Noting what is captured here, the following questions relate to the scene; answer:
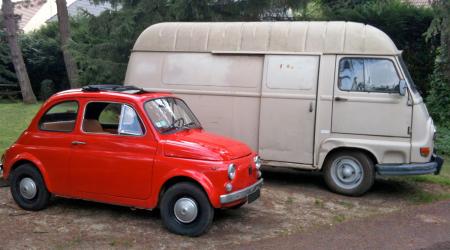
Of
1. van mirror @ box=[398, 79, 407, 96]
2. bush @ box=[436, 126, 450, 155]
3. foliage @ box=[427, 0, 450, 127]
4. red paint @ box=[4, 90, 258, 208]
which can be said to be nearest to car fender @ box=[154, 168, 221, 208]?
red paint @ box=[4, 90, 258, 208]

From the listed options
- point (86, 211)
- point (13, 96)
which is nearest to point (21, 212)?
point (86, 211)

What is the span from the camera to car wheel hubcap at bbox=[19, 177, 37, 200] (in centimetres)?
743

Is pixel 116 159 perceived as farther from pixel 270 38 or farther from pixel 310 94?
pixel 270 38

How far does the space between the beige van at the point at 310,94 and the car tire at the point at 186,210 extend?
2835mm

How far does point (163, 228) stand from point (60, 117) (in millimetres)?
2250

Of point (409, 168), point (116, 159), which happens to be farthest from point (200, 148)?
point (409, 168)

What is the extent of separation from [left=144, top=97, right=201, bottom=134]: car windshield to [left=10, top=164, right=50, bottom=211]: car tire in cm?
176

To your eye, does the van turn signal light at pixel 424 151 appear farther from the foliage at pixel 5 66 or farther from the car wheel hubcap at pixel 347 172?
the foliage at pixel 5 66

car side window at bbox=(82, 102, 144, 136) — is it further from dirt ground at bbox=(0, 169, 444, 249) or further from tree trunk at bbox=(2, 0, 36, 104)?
tree trunk at bbox=(2, 0, 36, 104)

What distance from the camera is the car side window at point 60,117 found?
7.48 meters

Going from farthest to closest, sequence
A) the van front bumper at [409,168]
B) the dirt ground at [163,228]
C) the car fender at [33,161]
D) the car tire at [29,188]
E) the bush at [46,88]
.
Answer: the bush at [46,88], the van front bumper at [409,168], the car tire at [29,188], the car fender at [33,161], the dirt ground at [163,228]

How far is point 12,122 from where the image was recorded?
15.8m

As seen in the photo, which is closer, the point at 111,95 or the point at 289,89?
the point at 111,95

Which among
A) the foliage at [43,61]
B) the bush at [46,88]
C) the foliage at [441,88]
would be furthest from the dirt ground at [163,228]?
the foliage at [43,61]
